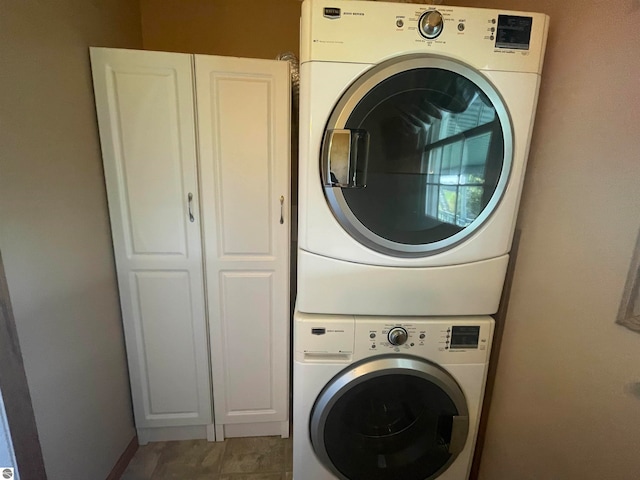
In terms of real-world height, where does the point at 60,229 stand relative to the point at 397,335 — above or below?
above

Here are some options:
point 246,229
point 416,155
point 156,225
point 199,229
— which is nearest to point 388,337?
point 416,155

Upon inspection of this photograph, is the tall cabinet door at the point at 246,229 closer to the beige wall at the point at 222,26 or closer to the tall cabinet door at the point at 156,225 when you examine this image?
the tall cabinet door at the point at 156,225

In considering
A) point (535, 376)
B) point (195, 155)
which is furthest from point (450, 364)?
point (195, 155)

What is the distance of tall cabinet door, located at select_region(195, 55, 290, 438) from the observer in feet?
4.33

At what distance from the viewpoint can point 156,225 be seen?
141cm

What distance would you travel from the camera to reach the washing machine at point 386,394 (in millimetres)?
1097

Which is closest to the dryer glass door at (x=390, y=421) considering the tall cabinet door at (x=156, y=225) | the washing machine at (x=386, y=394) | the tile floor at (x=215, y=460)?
the washing machine at (x=386, y=394)

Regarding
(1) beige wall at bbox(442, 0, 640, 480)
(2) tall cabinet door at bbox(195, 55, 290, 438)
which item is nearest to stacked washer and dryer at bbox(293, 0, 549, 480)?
(1) beige wall at bbox(442, 0, 640, 480)

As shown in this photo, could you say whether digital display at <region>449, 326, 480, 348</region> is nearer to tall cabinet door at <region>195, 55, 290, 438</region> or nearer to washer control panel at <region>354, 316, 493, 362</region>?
washer control panel at <region>354, 316, 493, 362</region>

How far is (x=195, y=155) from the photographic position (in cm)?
136

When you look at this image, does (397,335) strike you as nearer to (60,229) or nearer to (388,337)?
(388,337)

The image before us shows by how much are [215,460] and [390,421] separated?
0.96 m

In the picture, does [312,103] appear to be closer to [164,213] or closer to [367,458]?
[164,213]

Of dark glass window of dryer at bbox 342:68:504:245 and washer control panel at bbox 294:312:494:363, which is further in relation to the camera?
washer control panel at bbox 294:312:494:363
